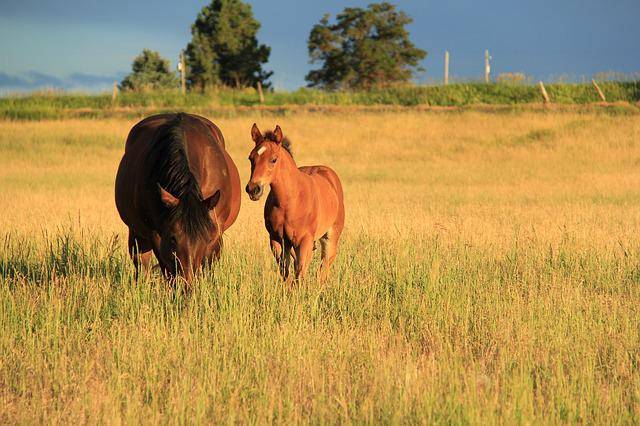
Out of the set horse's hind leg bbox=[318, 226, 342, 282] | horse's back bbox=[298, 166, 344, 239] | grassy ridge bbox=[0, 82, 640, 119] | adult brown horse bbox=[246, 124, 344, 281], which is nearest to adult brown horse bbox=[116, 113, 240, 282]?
adult brown horse bbox=[246, 124, 344, 281]

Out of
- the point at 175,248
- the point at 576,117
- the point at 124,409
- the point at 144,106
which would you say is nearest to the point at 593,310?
the point at 175,248

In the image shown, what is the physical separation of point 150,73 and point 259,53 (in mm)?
9650

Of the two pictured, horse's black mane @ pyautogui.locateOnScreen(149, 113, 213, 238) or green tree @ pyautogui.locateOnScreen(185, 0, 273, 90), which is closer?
horse's black mane @ pyautogui.locateOnScreen(149, 113, 213, 238)

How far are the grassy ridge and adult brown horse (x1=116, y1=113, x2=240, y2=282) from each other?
107ft

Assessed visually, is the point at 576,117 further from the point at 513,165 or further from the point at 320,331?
the point at 320,331

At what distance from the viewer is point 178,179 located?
6.65 meters

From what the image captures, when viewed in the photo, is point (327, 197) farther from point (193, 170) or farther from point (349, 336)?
point (349, 336)

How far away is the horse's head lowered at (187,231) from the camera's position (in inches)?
240

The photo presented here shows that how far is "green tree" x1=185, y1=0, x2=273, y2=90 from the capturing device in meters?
64.2

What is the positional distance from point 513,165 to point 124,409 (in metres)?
26.0

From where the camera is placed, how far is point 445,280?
785 centimetres

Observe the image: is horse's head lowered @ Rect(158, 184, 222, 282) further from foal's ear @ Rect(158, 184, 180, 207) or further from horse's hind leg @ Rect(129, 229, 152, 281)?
horse's hind leg @ Rect(129, 229, 152, 281)

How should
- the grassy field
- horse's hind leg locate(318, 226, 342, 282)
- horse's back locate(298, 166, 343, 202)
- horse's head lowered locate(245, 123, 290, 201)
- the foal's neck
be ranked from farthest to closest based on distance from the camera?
horse's back locate(298, 166, 343, 202) < horse's hind leg locate(318, 226, 342, 282) < the foal's neck < horse's head lowered locate(245, 123, 290, 201) < the grassy field

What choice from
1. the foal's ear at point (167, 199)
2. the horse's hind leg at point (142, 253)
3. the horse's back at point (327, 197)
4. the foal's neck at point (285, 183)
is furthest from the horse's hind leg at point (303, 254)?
the foal's ear at point (167, 199)
